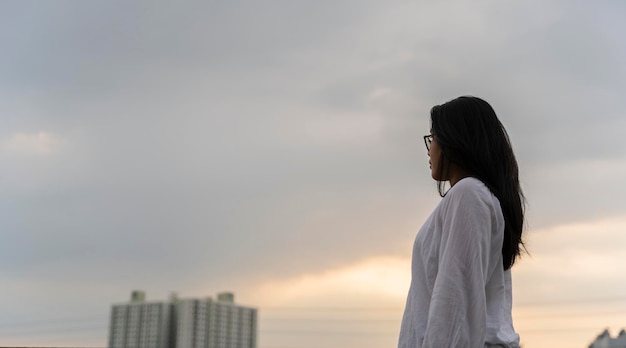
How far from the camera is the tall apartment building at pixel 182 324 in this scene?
154ft

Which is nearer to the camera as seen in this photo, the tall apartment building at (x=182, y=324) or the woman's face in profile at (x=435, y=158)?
the woman's face in profile at (x=435, y=158)

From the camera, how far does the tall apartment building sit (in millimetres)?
46906

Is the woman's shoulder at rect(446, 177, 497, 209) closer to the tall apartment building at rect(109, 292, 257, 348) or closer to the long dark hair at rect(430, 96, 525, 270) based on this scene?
the long dark hair at rect(430, 96, 525, 270)

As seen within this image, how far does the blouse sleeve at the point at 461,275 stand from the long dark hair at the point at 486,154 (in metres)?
0.08

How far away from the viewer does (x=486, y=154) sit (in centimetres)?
120

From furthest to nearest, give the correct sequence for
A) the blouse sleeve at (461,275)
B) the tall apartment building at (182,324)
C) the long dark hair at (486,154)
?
1. the tall apartment building at (182,324)
2. the long dark hair at (486,154)
3. the blouse sleeve at (461,275)

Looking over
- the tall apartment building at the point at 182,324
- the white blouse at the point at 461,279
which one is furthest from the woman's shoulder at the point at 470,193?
the tall apartment building at the point at 182,324

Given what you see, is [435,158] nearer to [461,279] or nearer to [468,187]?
[468,187]

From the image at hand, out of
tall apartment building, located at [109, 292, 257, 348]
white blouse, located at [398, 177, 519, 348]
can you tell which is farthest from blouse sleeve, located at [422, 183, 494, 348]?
tall apartment building, located at [109, 292, 257, 348]

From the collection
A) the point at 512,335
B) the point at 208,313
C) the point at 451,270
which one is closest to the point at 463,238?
the point at 451,270

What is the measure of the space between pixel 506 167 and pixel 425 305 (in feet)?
0.95

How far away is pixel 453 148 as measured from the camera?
3.97ft

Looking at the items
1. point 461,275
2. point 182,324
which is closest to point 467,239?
point 461,275

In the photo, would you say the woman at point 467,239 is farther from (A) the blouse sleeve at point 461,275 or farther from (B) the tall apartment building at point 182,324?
(B) the tall apartment building at point 182,324
